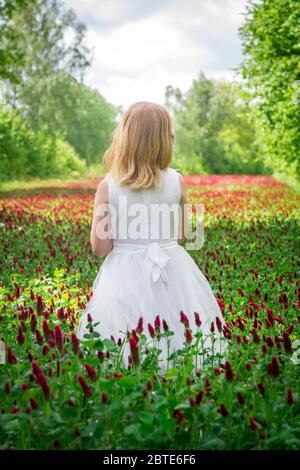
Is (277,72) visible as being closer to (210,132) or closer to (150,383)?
(150,383)

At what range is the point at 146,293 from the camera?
4199 millimetres

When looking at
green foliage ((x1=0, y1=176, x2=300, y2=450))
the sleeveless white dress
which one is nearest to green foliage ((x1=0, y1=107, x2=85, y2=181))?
green foliage ((x1=0, y1=176, x2=300, y2=450))

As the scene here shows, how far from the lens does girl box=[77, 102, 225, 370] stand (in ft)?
13.2

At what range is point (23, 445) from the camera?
8.57ft

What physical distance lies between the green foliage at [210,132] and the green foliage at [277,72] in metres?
28.0


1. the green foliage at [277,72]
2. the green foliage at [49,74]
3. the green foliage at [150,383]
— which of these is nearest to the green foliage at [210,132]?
the green foliage at [49,74]

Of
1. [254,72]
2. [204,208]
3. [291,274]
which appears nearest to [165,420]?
[291,274]

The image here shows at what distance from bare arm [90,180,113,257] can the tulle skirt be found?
3.4 inches

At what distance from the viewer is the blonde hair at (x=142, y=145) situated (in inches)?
157

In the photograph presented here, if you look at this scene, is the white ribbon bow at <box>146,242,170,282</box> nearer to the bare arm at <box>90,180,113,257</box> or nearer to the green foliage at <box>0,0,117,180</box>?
the bare arm at <box>90,180,113,257</box>

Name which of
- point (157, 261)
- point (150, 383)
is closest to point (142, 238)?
point (157, 261)

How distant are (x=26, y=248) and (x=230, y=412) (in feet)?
22.8
